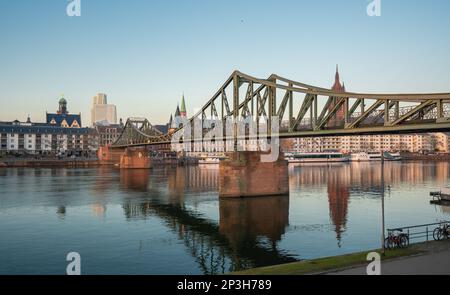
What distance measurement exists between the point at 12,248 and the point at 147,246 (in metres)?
12.8

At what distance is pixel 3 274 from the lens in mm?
33281

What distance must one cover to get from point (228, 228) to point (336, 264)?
28.9 meters

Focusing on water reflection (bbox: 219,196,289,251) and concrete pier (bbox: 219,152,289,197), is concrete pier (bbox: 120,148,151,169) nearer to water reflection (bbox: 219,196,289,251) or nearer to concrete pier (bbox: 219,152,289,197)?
concrete pier (bbox: 219,152,289,197)

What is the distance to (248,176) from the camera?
77438 mm

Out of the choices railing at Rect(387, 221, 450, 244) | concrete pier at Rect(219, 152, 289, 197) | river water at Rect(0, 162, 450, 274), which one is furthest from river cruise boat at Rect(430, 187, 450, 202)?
railing at Rect(387, 221, 450, 244)

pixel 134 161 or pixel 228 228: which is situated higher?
pixel 134 161

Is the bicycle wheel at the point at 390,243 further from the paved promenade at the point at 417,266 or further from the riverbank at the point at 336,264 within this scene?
the paved promenade at the point at 417,266

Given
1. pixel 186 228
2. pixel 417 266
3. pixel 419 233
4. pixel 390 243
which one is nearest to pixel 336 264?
pixel 417 266

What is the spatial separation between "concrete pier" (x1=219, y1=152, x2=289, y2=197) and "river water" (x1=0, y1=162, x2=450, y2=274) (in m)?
2.38

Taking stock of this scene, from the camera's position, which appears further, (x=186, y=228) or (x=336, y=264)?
(x=186, y=228)

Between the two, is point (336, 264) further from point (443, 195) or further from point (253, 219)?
point (443, 195)
